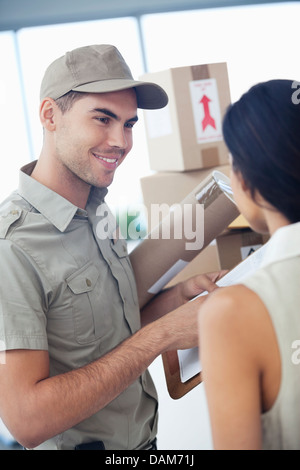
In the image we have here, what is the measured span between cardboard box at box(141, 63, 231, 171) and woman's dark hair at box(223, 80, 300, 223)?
1342 mm

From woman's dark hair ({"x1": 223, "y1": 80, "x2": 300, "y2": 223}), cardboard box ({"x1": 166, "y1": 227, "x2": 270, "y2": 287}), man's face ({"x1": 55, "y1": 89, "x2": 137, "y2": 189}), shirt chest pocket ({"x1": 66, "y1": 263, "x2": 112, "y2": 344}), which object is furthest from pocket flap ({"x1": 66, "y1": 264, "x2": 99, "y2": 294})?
cardboard box ({"x1": 166, "y1": 227, "x2": 270, "y2": 287})

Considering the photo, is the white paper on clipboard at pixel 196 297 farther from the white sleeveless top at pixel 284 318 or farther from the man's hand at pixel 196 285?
the white sleeveless top at pixel 284 318

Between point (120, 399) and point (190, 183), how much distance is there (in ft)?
3.64

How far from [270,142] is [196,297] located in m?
0.47

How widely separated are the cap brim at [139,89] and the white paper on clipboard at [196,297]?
47 cm

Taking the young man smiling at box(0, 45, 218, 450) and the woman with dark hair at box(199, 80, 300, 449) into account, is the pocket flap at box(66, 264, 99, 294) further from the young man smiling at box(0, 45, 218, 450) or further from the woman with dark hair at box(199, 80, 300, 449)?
the woman with dark hair at box(199, 80, 300, 449)

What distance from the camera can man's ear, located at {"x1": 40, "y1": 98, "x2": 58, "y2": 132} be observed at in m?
1.21

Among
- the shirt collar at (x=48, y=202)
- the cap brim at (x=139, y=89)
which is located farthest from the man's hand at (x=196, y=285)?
the cap brim at (x=139, y=89)

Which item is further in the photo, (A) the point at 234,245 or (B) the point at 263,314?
(A) the point at 234,245

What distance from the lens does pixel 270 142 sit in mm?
675

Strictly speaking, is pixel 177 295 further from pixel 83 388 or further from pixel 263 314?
pixel 263 314

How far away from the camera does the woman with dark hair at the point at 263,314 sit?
61 cm

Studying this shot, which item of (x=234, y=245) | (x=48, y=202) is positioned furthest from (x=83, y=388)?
(x=234, y=245)
